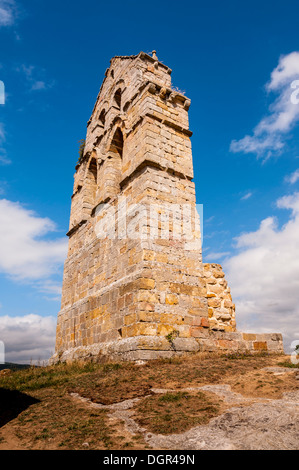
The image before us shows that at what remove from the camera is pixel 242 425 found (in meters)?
2.69

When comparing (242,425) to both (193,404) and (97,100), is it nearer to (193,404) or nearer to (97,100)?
(193,404)

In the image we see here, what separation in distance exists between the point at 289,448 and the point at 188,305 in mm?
4686

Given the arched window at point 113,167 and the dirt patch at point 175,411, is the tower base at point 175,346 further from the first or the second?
the arched window at point 113,167

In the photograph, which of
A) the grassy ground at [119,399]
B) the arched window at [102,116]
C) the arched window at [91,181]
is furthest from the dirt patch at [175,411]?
the arched window at [102,116]

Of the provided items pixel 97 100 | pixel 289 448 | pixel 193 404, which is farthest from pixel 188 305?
pixel 97 100

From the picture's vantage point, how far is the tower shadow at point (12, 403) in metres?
3.77

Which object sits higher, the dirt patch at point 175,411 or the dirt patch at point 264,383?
the dirt patch at point 264,383

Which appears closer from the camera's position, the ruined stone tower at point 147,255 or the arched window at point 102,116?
the ruined stone tower at point 147,255

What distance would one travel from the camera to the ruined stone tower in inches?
258

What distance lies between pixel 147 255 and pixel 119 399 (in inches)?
128

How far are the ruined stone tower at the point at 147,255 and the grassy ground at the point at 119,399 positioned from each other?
0.86 metres

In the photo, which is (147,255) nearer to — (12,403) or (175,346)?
(175,346)

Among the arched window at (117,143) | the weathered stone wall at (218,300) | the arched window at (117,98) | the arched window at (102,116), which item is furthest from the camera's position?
the arched window at (102,116)

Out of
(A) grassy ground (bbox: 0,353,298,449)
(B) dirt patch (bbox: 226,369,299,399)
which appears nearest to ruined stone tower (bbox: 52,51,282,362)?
(A) grassy ground (bbox: 0,353,298,449)
